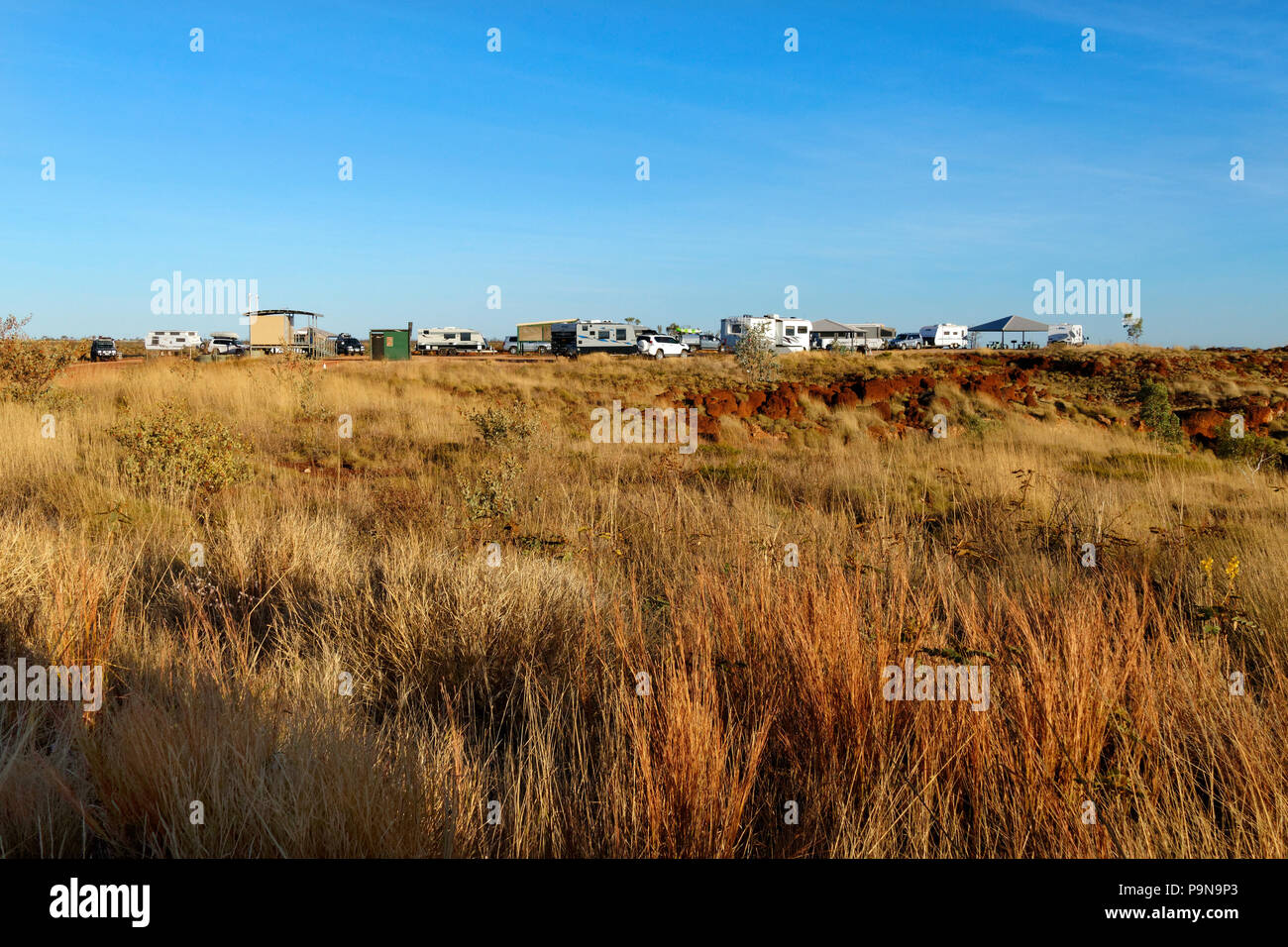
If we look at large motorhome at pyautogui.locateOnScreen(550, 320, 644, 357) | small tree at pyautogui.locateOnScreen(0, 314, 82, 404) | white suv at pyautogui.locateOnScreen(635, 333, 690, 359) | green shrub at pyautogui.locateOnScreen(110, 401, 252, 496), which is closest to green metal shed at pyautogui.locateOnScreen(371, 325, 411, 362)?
large motorhome at pyautogui.locateOnScreen(550, 320, 644, 357)

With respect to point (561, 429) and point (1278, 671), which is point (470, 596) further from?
point (561, 429)

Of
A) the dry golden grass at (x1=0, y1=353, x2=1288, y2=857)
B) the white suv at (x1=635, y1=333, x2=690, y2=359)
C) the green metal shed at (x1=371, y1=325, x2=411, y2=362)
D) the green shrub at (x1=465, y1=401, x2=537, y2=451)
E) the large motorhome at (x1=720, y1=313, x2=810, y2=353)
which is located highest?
the large motorhome at (x1=720, y1=313, x2=810, y2=353)

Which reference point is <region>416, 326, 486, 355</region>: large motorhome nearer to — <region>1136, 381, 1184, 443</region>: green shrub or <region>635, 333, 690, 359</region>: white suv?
<region>635, 333, 690, 359</region>: white suv

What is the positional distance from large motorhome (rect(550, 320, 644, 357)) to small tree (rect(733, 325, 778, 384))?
13.6 meters

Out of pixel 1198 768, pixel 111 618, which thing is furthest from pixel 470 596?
pixel 1198 768

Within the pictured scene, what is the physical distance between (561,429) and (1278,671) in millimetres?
11225

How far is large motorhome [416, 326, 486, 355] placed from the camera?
5159 cm

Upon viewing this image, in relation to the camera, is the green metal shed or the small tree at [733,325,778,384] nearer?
the small tree at [733,325,778,384]

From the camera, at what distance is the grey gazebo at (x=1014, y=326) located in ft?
182

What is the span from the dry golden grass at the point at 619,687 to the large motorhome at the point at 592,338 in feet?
115

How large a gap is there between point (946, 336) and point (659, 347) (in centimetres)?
2849

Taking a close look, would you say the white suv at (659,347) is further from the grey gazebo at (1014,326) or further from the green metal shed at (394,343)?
the grey gazebo at (1014,326)

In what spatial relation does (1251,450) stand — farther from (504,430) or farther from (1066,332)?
(1066,332)

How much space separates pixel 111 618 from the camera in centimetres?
Answer: 352
